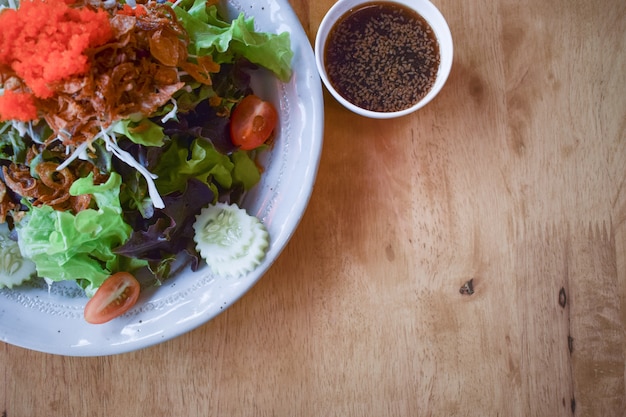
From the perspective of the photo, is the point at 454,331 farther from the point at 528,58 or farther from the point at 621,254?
the point at 528,58

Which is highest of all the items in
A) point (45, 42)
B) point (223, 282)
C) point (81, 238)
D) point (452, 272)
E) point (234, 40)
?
point (45, 42)

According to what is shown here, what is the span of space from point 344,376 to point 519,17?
3.56ft

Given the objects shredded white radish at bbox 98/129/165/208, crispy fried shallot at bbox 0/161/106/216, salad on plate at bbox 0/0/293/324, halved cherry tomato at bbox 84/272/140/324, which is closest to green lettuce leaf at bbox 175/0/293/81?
salad on plate at bbox 0/0/293/324

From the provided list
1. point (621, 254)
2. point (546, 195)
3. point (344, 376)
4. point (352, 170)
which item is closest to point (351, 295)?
point (344, 376)

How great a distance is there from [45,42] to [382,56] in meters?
0.78

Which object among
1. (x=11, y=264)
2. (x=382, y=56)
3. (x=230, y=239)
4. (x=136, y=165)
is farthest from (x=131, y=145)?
(x=382, y=56)

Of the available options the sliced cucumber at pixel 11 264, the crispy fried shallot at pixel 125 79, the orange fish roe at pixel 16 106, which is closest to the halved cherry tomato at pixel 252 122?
the crispy fried shallot at pixel 125 79

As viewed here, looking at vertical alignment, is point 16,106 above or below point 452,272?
above

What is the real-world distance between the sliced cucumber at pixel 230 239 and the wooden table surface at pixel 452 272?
18cm

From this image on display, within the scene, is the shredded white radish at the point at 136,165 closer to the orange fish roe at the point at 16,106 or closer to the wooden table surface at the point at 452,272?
the orange fish roe at the point at 16,106

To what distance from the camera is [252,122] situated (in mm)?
1238

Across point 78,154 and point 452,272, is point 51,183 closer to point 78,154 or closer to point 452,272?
point 78,154

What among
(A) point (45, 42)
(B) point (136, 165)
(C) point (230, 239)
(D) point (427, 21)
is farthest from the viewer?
(D) point (427, 21)

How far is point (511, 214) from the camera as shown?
1417 mm
